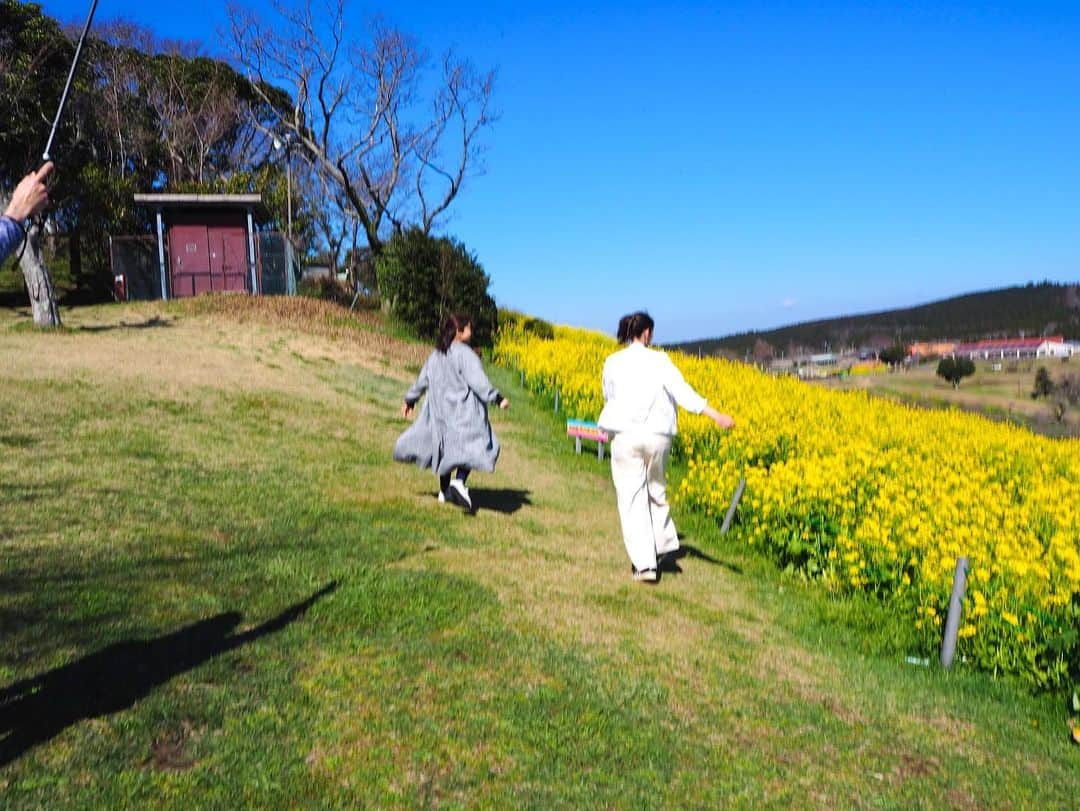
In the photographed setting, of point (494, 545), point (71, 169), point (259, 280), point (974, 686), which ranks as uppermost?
point (71, 169)

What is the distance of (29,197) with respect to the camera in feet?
9.52

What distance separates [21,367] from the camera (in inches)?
502

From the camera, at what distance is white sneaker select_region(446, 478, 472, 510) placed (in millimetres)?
7793

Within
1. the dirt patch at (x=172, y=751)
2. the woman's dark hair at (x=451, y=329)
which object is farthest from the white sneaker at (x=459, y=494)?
the dirt patch at (x=172, y=751)

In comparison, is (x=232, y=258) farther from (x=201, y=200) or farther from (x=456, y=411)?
(x=456, y=411)

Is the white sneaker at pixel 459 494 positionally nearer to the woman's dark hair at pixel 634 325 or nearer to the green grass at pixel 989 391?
the woman's dark hair at pixel 634 325

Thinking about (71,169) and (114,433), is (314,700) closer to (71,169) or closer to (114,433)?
(114,433)

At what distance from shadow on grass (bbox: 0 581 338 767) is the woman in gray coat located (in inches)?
122

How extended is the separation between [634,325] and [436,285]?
63.0 feet

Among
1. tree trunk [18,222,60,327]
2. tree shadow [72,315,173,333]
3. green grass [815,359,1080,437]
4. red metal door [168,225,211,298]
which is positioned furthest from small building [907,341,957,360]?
Result: tree trunk [18,222,60,327]

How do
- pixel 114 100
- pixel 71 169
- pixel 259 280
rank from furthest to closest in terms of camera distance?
pixel 114 100, pixel 71 169, pixel 259 280

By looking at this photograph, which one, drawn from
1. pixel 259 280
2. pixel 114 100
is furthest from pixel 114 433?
pixel 114 100

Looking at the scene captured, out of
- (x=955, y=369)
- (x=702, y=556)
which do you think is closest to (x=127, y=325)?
(x=702, y=556)

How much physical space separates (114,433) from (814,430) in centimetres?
870
